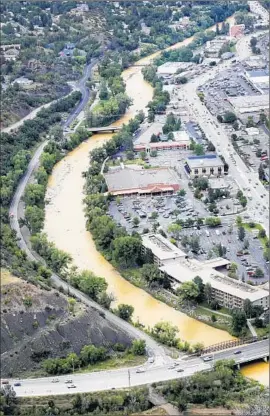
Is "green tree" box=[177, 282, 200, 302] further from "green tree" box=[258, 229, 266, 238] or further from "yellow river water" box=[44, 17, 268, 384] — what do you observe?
"green tree" box=[258, 229, 266, 238]

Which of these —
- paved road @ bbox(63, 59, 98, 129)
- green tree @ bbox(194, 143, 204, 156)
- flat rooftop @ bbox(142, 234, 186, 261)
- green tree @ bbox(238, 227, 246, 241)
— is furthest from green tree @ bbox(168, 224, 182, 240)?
paved road @ bbox(63, 59, 98, 129)

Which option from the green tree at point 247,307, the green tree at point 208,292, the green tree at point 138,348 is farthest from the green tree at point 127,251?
the green tree at point 138,348

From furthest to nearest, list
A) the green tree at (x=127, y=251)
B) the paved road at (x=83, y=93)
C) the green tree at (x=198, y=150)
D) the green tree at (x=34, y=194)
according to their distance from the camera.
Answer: the paved road at (x=83, y=93), the green tree at (x=198, y=150), the green tree at (x=34, y=194), the green tree at (x=127, y=251)

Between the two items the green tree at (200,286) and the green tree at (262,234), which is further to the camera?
the green tree at (262,234)

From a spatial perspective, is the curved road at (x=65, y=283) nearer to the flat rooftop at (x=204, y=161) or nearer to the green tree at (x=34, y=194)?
the green tree at (x=34, y=194)

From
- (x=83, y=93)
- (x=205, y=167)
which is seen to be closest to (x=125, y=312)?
(x=205, y=167)

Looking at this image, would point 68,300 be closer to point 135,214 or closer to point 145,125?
point 135,214
